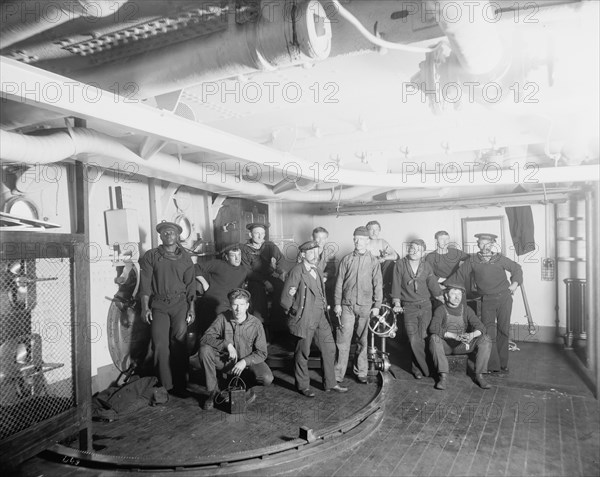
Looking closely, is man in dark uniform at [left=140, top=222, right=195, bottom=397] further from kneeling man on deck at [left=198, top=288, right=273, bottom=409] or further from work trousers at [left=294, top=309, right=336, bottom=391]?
work trousers at [left=294, top=309, right=336, bottom=391]

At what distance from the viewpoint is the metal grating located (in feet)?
12.9

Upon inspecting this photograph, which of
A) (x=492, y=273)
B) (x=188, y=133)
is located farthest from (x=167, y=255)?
(x=492, y=273)

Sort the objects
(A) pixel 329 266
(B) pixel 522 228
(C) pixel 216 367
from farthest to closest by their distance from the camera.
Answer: (A) pixel 329 266 → (B) pixel 522 228 → (C) pixel 216 367

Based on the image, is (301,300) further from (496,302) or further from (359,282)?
(496,302)

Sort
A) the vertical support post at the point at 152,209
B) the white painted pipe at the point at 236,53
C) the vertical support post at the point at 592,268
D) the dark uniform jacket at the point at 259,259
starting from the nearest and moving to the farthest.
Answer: the white painted pipe at the point at 236,53, the vertical support post at the point at 592,268, the vertical support post at the point at 152,209, the dark uniform jacket at the point at 259,259

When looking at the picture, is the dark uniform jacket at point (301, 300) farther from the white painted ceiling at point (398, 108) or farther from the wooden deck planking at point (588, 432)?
the wooden deck planking at point (588, 432)

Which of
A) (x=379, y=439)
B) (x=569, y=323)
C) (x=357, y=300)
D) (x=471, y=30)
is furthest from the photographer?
(x=569, y=323)

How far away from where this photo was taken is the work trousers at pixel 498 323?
6.62 meters

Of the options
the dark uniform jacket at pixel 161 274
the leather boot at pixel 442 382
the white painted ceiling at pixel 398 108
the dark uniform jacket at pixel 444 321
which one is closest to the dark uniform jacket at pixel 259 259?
the white painted ceiling at pixel 398 108

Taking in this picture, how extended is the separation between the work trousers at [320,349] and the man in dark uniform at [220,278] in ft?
5.16

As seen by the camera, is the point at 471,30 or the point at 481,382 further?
the point at 481,382

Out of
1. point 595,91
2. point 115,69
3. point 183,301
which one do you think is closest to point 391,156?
point 595,91

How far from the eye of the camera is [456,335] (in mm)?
6414

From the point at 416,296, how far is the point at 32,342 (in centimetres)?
520
